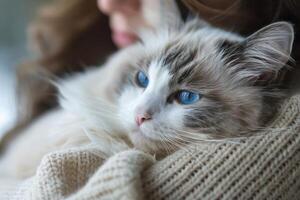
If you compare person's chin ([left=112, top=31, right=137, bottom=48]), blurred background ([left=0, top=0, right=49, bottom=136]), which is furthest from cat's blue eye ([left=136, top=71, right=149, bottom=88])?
blurred background ([left=0, top=0, right=49, bottom=136])

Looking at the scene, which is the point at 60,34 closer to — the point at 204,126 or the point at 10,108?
the point at 10,108

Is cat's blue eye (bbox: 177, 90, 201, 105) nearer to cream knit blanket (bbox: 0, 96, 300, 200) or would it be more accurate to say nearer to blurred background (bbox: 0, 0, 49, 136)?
cream knit blanket (bbox: 0, 96, 300, 200)

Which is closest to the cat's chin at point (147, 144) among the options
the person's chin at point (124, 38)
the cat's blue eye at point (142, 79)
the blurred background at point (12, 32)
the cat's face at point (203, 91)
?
the cat's face at point (203, 91)

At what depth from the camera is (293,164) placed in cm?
70

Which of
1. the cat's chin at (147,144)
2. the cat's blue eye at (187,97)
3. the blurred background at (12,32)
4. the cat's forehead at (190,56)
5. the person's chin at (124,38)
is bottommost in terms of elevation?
the cat's chin at (147,144)

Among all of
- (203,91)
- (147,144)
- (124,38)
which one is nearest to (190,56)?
(203,91)

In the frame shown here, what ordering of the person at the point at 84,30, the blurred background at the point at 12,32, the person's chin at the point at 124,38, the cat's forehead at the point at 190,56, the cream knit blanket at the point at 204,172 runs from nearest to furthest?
1. the cream knit blanket at the point at 204,172
2. the cat's forehead at the point at 190,56
3. the person at the point at 84,30
4. the person's chin at the point at 124,38
5. the blurred background at the point at 12,32

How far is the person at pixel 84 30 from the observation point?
0.97 metres

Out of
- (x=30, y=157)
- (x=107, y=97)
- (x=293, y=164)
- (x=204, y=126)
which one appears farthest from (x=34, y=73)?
(x=293, y=164)

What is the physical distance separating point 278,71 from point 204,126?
0.17 metres

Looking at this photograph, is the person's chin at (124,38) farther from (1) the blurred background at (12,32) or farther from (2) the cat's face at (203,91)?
(1) the blurred background at (12,32)

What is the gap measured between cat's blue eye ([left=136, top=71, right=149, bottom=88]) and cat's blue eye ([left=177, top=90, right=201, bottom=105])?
90mm

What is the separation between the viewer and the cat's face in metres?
0.76

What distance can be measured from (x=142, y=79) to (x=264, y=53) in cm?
23
